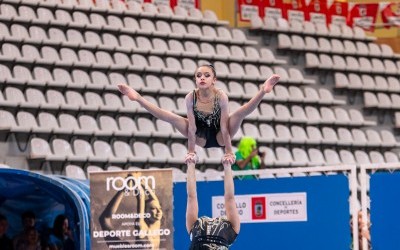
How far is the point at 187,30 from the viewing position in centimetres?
1978

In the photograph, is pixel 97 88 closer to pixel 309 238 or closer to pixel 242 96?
pixel 242 96

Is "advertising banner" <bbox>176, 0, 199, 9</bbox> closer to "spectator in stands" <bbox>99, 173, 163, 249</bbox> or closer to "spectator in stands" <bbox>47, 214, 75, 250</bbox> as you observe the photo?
"spectator in stands" <bbox>47, 214, 75, 250</bbox>

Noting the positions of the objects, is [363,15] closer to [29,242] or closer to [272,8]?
[272,8]

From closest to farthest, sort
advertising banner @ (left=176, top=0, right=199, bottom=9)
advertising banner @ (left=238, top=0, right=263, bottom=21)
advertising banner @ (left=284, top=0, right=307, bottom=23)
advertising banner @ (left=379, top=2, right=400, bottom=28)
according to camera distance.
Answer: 1. advertising banner @ (left=176, top=0, right=199, bottom=9)
2. advertising banner @ (left=238, top=0, right=263, bottom=21)
3. advertising banner @ (left=284, top=0, right=307, bottom=23)
4. advertising banner @ (left=379, top=2, right=400, bottom=28)

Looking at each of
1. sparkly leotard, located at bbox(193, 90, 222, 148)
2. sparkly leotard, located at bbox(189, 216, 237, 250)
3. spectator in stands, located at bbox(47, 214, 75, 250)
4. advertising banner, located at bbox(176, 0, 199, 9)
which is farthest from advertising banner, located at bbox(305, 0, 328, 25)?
sparkly leotard, located at bbox(189, 216, 237, 250)

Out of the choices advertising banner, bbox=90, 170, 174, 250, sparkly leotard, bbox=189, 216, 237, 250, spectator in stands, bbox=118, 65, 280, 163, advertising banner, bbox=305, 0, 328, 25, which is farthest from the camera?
advertising banner, bbox=305, 0, 328, 25

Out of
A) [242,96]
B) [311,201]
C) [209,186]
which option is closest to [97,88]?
[242,96]

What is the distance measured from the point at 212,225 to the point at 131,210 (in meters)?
3.28

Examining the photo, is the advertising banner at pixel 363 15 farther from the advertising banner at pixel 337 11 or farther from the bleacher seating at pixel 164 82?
the bleacher seating at pixel 164 82

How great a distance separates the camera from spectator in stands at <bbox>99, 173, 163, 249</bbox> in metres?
11.6

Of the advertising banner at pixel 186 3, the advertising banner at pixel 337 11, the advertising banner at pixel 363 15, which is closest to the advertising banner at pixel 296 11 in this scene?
the advertising banner at pixel 337 11

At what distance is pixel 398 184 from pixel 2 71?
7.04m

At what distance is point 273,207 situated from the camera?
12.3 meters

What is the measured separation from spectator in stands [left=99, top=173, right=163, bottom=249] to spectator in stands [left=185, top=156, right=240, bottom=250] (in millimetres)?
2675
